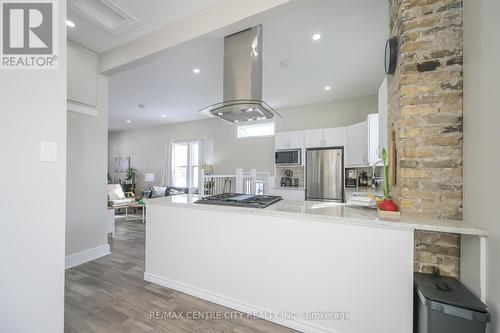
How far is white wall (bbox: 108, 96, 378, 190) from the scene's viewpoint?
4688 millimetres

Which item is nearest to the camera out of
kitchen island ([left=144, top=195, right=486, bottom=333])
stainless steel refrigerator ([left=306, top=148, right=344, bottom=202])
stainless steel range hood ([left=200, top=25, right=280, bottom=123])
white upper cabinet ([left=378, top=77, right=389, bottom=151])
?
kitchen island ([left=144, top=195, right=486, bottom=333])

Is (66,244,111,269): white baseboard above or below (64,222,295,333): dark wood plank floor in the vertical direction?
above

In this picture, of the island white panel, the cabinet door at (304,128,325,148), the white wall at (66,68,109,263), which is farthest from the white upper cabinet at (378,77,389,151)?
the white wall at (66,68,109,263)

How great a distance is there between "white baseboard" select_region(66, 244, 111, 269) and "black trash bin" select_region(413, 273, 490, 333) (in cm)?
358

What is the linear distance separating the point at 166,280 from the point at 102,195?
1674mm

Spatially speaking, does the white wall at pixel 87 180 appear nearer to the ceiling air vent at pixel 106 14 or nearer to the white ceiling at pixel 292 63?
the ceiling air vent at pixel 106 14

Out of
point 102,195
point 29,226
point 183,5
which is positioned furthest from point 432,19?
point 102,195

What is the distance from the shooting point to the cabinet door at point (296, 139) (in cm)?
469

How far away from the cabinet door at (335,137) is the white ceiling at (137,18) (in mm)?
3247

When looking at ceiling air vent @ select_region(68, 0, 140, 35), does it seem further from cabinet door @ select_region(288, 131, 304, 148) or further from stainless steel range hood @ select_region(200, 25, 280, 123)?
cabinet door @ select_region(288, 131, 304, 148)

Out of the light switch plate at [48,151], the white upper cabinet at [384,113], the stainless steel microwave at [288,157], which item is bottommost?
the light switch plate at [48,151]

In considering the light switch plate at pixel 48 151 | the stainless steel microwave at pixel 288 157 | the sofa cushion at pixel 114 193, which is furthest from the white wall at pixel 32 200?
the sofa cushion at pixel 114 193

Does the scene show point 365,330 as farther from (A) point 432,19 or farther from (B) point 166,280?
(A) point 432,19

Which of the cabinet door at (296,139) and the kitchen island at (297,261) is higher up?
the cabinet door at (296,139)
